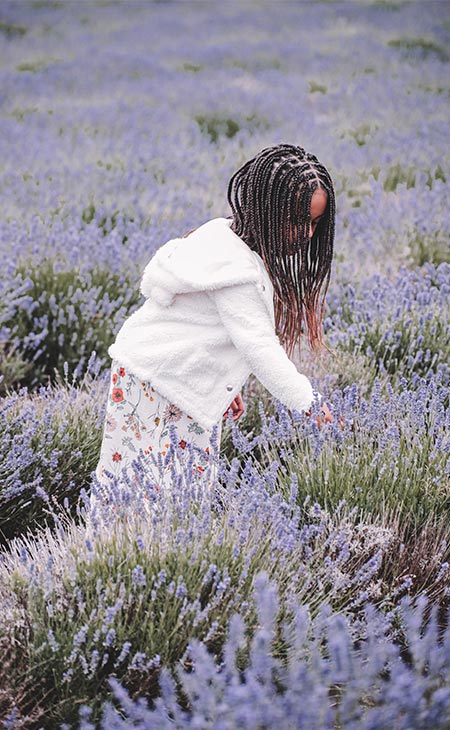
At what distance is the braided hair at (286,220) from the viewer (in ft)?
6.15

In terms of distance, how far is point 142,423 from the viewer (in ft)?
6.81

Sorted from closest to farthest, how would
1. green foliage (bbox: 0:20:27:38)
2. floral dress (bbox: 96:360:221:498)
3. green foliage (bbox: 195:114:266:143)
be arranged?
1. floral dress (bbox: 96:360:221:498)
2. green foliage (bbox: 195:114:266:143)
3. green foliage (bbox: 0:20:27:38)

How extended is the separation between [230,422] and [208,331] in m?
0.26

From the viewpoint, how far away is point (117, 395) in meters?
2.10

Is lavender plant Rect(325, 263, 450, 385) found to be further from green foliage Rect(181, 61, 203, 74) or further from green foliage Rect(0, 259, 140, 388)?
green foliage Rect(181, 61, 203, 74)

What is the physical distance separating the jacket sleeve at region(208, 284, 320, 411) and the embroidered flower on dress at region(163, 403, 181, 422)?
11.0 inches

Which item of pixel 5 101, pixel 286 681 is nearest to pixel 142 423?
pixel 286 681

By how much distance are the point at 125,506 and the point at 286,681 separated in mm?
546

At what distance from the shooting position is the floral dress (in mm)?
2041

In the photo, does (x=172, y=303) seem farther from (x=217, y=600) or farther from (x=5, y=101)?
(x=5, y=101)

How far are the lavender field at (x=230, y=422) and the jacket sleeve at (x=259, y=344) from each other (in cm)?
16

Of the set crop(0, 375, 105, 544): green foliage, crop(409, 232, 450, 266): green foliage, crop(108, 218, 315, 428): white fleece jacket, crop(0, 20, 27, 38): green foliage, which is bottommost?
crop(0, 375, 105, 544): green foliage

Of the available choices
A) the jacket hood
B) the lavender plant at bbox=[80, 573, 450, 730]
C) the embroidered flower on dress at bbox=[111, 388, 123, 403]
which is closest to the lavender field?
the lavender plant at bbox=[80, 573, 450, 730]

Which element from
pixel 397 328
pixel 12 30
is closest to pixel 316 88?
pixel 12 30
